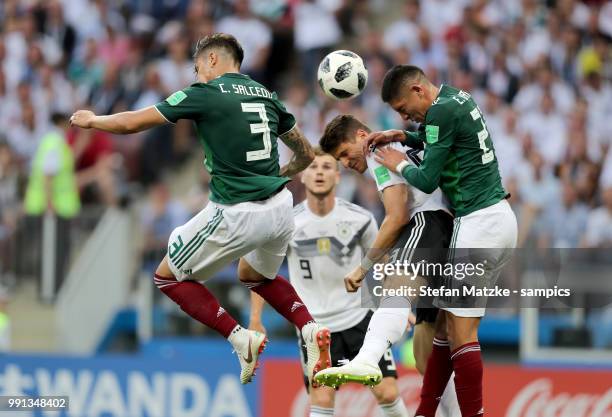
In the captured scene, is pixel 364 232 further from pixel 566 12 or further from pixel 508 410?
pixel 566 12

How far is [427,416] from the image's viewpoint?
10461mm

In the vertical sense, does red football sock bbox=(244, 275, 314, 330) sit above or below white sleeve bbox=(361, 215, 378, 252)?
below

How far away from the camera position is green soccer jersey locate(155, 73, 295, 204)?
966 cm

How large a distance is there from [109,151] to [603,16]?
6.96m

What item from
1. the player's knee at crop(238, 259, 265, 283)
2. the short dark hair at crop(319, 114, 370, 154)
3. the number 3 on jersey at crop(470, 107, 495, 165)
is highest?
the short dark hair at crop(319, 114, 370, 154)

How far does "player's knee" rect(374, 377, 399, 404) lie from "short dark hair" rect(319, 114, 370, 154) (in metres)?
2.16

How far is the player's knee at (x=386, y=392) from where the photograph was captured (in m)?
11.2

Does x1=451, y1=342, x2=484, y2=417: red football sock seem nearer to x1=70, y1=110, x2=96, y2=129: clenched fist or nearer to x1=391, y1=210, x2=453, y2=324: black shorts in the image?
x1=391, y1=210, x2=453, y2=324: black shorts

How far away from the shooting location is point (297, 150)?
410 inches

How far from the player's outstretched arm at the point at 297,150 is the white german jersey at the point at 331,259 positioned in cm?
132

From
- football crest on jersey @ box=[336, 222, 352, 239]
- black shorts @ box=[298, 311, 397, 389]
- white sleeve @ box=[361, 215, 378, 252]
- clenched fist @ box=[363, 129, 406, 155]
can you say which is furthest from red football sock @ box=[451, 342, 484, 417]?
football crest on jersey @ box=[336, 222, 352, 239]

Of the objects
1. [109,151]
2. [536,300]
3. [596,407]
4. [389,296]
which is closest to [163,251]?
[109,151]

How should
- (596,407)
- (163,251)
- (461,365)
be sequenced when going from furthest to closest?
(163,251), (596,407), (461,365)
